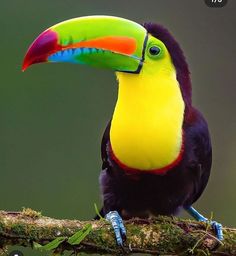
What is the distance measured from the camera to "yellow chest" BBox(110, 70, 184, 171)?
170 cm

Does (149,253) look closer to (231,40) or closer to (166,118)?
(166,118)

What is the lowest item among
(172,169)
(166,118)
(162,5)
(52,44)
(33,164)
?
(33,164)

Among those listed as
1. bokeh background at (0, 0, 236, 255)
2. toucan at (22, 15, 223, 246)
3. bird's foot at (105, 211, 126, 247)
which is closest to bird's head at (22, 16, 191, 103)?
toucan at (22, 15, 223, 246)

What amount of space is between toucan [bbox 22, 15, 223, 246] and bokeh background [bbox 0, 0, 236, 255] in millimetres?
669

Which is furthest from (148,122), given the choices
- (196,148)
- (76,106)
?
(76,106)

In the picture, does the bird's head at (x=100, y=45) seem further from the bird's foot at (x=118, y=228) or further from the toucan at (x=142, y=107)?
the bird's foot at (x=118, y=228)

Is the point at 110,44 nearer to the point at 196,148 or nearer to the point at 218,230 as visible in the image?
the point at 196,148

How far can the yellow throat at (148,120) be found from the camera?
5.57 feet

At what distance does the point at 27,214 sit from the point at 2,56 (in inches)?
42.4

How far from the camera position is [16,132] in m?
2.52

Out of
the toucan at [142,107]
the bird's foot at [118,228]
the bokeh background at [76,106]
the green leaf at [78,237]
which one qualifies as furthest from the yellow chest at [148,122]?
the bokeh background at [76,106]

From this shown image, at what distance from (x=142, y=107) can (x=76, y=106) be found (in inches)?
35.8

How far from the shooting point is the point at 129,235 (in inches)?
64.0

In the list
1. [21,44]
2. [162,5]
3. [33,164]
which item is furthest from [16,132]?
[162,5]
